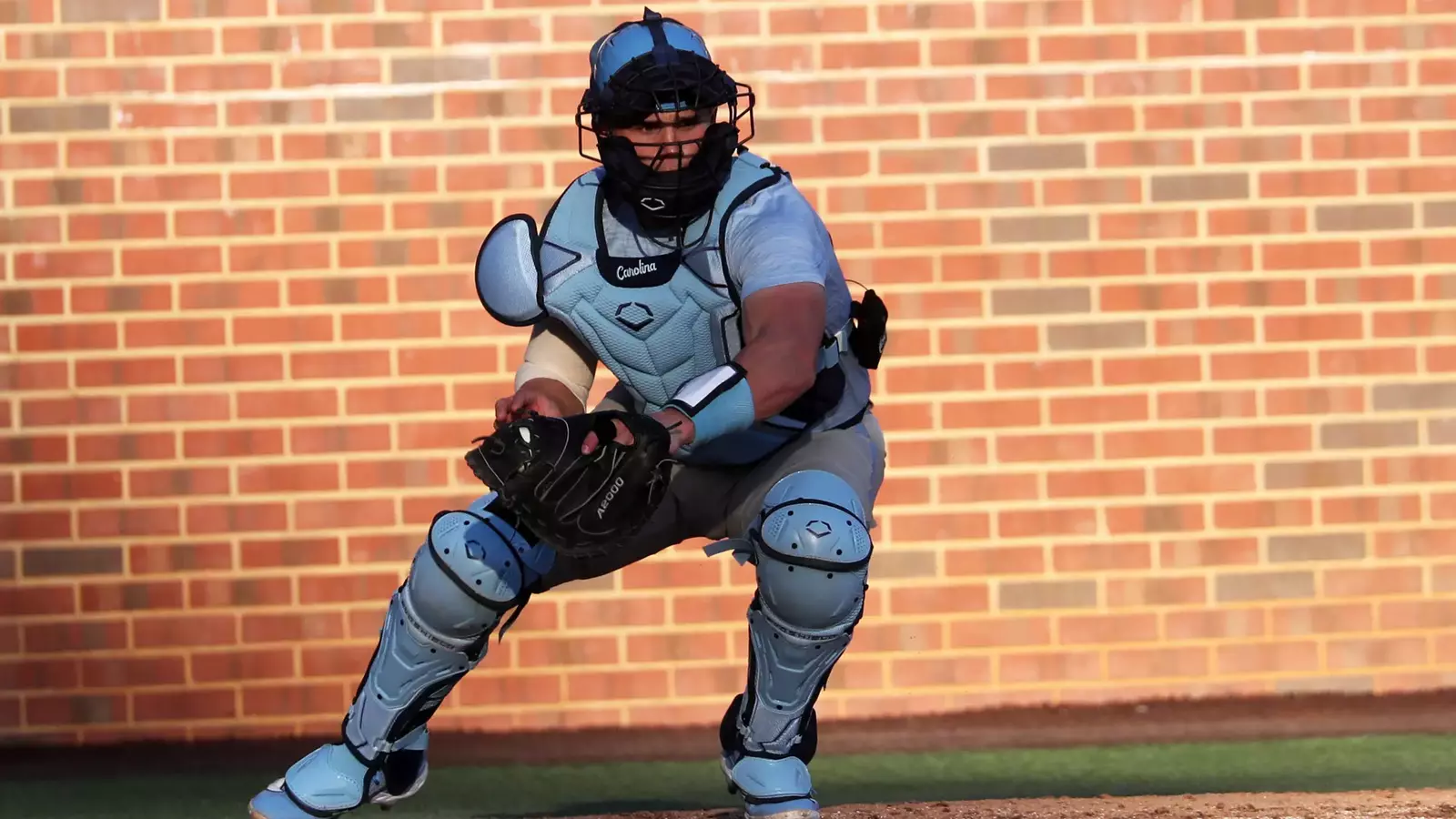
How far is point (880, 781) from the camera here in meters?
5.42

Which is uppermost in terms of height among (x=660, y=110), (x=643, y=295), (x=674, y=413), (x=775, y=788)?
(x=660, y=110)

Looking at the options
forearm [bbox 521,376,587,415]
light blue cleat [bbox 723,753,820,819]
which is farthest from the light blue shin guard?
forearm [bbox 521,376,587,415]

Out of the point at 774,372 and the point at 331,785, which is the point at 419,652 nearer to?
the point at 331,785

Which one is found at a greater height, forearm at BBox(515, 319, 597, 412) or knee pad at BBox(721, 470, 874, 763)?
forearm at BBox(515, 319, 597, 412)

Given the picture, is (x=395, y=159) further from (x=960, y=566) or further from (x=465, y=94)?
(x=960, y=566)

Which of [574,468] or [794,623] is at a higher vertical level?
[574,468]

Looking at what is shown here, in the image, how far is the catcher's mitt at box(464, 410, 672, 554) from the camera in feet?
11.3

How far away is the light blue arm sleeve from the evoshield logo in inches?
6.5

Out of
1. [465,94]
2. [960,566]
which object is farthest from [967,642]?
[465,94]

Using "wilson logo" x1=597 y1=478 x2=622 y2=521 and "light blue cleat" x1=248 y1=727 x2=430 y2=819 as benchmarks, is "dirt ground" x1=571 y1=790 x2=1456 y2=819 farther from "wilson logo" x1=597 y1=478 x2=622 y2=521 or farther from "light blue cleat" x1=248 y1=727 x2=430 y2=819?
"wilson logo" x1=597 y1=478 x2=622 y2=521

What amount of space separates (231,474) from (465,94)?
4.76 ft

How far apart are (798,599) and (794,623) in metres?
0.09

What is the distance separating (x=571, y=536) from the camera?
353 cm

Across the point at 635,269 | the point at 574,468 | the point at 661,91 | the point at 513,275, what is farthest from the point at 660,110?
the point at 574,468
